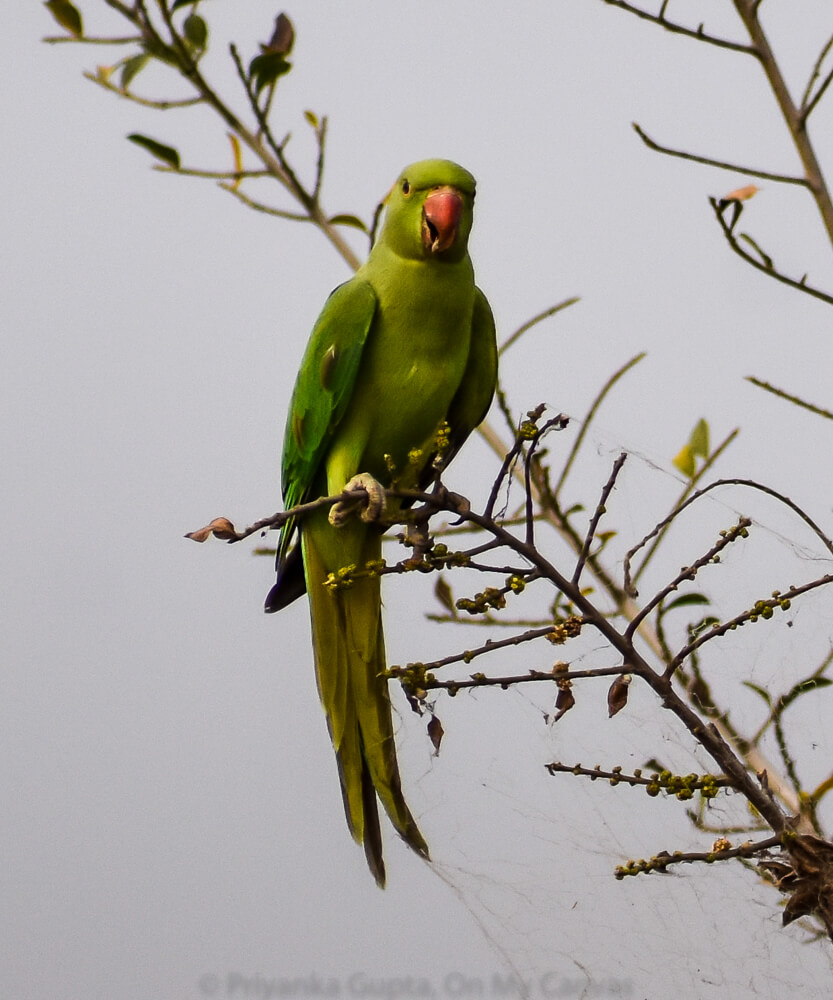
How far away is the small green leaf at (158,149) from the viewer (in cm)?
198

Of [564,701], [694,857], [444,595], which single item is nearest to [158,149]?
[444,595]

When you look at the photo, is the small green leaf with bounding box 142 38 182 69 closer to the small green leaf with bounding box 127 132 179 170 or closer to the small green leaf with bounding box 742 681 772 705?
the small green leaf with bounding box 127 132 179 170

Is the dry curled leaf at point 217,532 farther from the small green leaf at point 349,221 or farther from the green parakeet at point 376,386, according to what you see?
the small green leaf at point 349,221

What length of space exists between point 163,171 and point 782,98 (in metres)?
1.06

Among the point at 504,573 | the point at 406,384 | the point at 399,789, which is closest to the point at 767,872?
the point at 504,573

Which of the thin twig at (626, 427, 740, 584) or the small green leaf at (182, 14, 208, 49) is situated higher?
the small green leaf at (182, 14, 208, 49)

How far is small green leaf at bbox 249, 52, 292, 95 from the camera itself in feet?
5.91

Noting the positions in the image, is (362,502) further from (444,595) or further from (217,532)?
(217,532)

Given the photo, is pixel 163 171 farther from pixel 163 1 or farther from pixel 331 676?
pixel 331 676

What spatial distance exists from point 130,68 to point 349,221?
1.59 ft

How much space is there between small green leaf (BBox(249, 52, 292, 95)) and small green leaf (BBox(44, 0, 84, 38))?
389mm

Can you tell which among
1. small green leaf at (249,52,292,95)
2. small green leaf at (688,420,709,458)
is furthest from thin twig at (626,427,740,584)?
small green leaf at (249,52,292,95)

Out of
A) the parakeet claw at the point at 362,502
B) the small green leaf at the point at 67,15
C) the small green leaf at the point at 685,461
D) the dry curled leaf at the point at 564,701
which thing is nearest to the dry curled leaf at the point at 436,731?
the dry curled leaf at the point at 564,701

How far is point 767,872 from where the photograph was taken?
3.94ft
